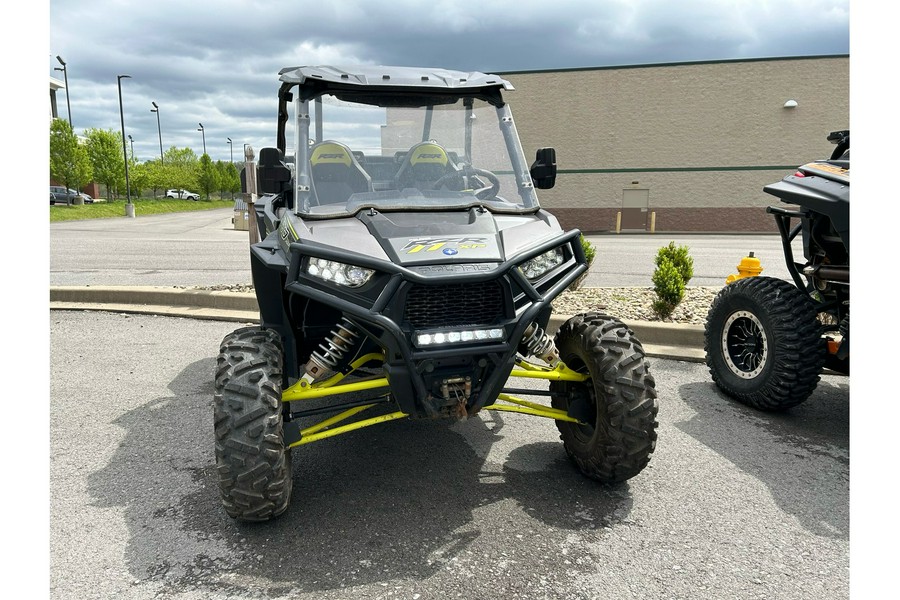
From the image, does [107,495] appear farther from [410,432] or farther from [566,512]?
[566,512]

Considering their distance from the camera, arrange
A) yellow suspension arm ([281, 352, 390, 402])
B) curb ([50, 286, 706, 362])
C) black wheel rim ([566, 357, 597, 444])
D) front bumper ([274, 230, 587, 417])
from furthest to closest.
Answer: curb ([50, 286, 706, 362])
black wheel rim ([566, 357, 597, 444])
yellow suspension arm ([281, 352, 390, 402])
front bumper ([274, 230, 587, 417])

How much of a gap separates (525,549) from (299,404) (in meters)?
2.69

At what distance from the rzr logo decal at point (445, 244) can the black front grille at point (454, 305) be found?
20 cm

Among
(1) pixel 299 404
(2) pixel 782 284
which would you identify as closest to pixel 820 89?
(2) pixel 782 284

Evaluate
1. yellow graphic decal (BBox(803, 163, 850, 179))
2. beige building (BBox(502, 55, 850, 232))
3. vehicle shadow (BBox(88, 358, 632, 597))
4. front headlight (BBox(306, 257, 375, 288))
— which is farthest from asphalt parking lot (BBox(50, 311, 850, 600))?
beige building (BBox(502, 55, 850, 232))

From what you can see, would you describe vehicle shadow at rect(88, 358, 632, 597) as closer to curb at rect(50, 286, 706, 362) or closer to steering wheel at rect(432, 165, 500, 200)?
steering wheel at rect(432, 165, 500, 200)

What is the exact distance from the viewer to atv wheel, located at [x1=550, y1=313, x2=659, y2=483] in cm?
358

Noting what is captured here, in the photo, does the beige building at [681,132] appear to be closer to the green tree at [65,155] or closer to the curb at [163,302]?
the curb at [163,302]

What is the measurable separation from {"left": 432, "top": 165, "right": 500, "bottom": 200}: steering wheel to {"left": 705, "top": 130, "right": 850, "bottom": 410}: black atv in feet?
6.78

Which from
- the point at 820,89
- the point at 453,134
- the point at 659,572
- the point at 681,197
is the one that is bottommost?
the point at 659,572

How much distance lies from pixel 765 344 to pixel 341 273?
3479 millimetres

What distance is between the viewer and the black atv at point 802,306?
14.6 ft

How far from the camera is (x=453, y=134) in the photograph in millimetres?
4371

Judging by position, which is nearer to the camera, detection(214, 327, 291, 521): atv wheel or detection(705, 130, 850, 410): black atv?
detection(214, 327, 291, 521): atv wheel
